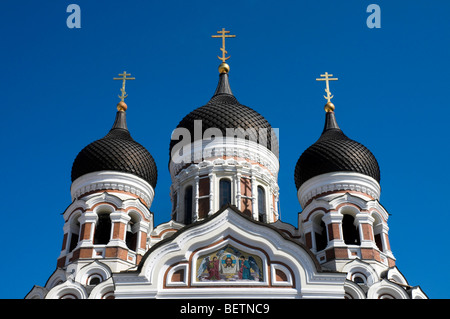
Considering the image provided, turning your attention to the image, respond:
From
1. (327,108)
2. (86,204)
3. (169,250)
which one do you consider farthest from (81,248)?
(327,108)

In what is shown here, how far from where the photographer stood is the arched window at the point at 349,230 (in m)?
17.3

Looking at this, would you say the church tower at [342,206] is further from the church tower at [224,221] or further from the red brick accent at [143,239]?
the red brick accent at [143,239]

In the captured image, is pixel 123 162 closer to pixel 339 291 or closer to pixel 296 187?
pixel 296 187

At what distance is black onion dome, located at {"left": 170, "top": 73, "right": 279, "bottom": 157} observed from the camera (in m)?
19.6

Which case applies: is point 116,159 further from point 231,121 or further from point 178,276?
point 178,276

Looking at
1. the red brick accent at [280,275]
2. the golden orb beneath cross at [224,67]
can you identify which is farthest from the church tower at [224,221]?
the golden orb beneath cross at [224,67]

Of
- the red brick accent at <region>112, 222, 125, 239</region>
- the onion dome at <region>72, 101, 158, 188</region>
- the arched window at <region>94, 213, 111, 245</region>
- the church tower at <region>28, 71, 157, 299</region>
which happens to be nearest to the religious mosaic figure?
the church tower at <region>28, 71, 157, 299</region>

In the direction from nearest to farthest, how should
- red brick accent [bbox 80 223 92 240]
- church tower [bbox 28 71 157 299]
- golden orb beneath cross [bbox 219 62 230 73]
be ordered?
church tower [bbox 28 71 157 299] < red brick accent [bbox 80 223 92 240] < golden orb beneath cross [bbox 219 62 230 73]

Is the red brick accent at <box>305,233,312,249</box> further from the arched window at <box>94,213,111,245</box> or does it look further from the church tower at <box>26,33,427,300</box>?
the arched window at <box>94,213,111,245</box>

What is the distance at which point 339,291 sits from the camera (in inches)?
485

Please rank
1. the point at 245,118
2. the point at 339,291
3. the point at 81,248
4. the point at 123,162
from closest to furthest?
the point at 339,291 < the point at 81,248 < the point at 123,162 < the point at 245,118

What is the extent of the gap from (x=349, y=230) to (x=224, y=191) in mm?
3986

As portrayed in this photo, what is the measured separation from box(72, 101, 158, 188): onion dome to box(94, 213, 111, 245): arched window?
4.70 ft

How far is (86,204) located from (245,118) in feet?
19.9
